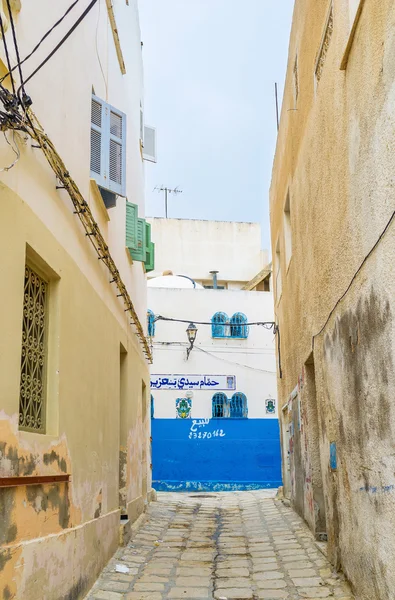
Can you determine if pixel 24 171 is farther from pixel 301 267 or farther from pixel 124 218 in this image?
pixel 124 218

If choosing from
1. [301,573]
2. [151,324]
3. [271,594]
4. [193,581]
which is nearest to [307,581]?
[301,573]

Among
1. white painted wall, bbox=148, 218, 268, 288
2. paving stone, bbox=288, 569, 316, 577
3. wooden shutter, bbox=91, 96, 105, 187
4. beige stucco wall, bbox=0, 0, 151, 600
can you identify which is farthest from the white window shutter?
white painted wall, bbox=148, 218, 268, 288

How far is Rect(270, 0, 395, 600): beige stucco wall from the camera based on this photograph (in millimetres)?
4191

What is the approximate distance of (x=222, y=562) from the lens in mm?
7254

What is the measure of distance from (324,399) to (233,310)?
16191 mm

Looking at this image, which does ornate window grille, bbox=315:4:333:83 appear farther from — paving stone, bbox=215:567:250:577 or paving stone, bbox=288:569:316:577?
paving stone, bbox=215:567:250:577

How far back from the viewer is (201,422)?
65.9 feet

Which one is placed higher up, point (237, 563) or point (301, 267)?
point (301, 267)

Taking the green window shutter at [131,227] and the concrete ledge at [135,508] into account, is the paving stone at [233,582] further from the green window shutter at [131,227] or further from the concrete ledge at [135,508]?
the green window shutter at [131,227]

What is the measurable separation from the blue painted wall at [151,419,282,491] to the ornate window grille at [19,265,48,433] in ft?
46.6

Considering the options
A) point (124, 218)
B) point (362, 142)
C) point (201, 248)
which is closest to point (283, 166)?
point (124, 218)

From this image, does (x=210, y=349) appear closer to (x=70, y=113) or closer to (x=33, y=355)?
(x=70, y=113)

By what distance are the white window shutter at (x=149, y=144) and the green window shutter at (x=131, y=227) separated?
384 centimetres

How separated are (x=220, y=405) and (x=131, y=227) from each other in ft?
40.0
